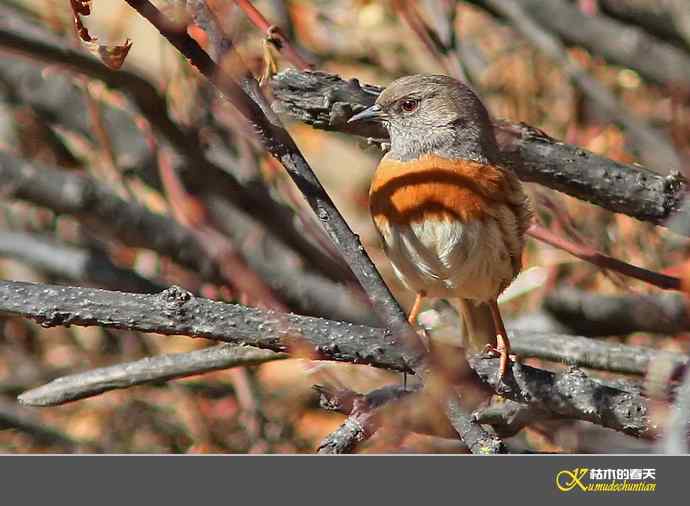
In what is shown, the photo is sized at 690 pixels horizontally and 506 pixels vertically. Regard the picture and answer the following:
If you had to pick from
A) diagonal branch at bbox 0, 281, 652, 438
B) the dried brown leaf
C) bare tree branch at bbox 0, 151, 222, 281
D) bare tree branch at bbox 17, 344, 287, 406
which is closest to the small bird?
bare tree branch at bbox 17, 344, 287, 406

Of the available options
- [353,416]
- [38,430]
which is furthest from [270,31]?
[38,430]

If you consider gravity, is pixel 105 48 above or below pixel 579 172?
below

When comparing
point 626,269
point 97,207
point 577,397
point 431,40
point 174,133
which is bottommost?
point 577,397

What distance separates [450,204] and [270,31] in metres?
0.91

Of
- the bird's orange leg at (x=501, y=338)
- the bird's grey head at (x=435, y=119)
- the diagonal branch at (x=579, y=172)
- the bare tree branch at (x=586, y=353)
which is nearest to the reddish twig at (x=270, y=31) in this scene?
the diagonal branch at (x=579, y=172)

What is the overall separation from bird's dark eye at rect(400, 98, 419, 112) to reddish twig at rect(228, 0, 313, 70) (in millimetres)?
745

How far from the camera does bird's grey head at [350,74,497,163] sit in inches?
147

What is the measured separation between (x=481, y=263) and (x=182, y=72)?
1552 mm

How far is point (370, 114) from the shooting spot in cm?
346

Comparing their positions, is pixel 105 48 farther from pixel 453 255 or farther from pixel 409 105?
pixel 409 105

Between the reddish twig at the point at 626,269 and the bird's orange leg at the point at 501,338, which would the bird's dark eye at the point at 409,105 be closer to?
the bird's orange leg at the point at 501,338

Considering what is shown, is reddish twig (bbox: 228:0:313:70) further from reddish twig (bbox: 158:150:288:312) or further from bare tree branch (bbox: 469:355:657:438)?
bare tree branch (bbox: 469:355:657:438)

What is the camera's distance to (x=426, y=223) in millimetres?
3479

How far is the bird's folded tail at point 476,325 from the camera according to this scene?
12.4 feet
